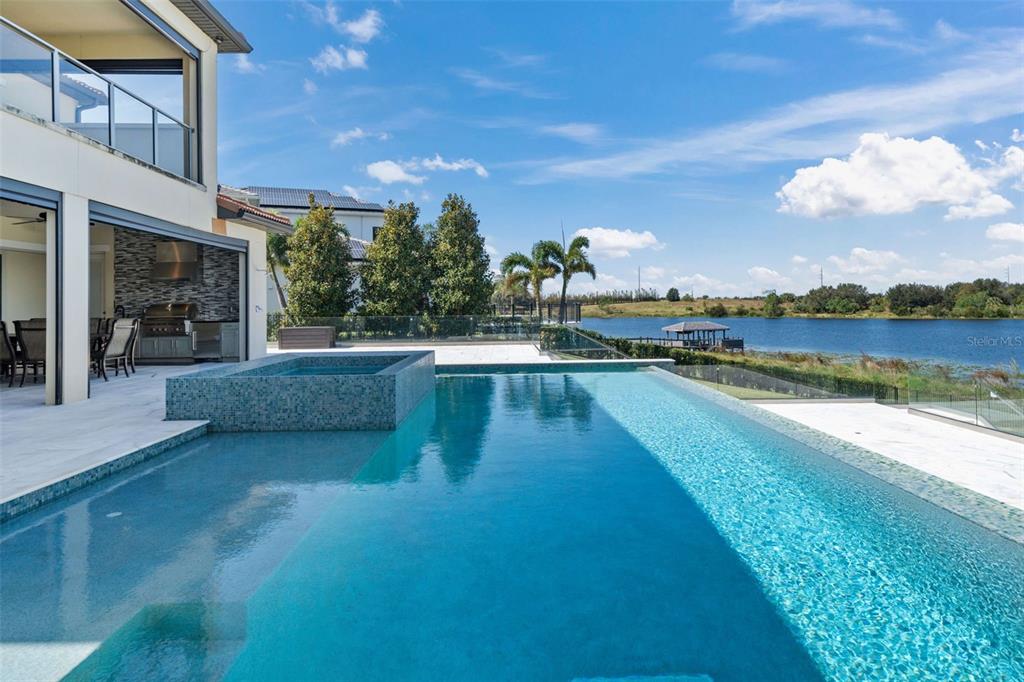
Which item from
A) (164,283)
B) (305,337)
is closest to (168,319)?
(164,283)

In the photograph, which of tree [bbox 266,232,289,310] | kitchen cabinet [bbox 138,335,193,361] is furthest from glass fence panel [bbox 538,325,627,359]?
tree [bbox 266,232,289,310]

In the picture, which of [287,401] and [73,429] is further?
[287,401]

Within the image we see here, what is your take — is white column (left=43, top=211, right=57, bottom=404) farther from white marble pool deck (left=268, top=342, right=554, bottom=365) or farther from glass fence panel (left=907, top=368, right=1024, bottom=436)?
glass fence panel (left=907, top=368, right=1024, bottom=436)

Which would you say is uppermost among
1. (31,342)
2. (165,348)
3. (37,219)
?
(37,219)

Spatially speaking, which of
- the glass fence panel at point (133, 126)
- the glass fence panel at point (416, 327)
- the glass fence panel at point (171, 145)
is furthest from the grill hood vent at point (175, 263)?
the glass fence panel at point (416, 327)

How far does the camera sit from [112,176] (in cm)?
816

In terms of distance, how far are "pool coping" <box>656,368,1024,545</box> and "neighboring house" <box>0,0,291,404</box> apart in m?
8.66

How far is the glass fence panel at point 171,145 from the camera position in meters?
9.63

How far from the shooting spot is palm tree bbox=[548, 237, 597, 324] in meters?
32.6

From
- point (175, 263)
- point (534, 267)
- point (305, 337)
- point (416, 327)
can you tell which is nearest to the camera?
point (175, 263)

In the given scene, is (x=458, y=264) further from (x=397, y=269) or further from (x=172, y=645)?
(x=172, y=645)

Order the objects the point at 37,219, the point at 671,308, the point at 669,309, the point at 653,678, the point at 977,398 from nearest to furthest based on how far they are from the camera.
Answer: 1. the point at 653,678
2. the point at 977,398
3. the point at 37,219
4. the point at 669,309
5. the point at 671,308

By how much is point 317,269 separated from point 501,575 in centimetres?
2077

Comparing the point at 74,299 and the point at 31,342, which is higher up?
the point at 74,299
